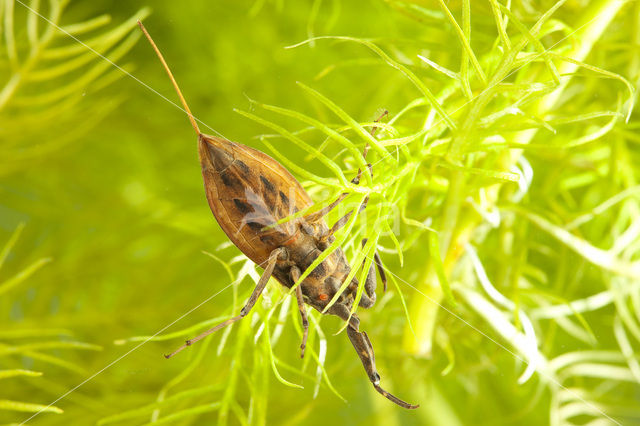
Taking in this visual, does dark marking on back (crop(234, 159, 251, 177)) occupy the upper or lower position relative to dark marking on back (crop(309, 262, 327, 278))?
upper

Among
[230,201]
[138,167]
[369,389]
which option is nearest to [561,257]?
[369,389]

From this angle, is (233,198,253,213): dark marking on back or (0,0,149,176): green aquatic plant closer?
(233,198,253,213): dark marking on back

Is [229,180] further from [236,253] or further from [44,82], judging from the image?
[44,82]

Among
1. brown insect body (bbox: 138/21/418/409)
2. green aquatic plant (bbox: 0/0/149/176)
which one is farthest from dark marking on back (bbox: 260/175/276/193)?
green aquatic plant (bbox: 0/0/149/176)

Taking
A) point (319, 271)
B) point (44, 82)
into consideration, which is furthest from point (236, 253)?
point (44, 82)

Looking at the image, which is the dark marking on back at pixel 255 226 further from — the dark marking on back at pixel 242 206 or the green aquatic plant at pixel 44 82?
the green aquatic plant at pixel 44 82

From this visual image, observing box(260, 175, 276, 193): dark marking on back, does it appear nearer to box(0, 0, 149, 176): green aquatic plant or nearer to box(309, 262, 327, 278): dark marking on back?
box(309, 262, 327, 278): dark marking on back

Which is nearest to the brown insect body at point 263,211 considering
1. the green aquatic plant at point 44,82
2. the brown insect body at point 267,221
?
the brown insect body at point 267,221
